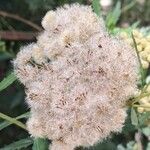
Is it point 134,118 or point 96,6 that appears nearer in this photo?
point 134,118

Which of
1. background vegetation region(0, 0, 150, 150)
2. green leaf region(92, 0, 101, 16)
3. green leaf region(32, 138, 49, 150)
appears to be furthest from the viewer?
background vegetation region(0, 0, 150, 150)

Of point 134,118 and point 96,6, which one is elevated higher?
point 96,6

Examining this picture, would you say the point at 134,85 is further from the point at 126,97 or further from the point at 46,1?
the point at 46,1

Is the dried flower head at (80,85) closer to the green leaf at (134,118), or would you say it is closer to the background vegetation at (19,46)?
the green leaf at (134,118)

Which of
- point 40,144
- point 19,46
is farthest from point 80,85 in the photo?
point 19,46

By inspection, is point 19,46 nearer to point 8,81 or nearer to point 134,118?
point 8,81

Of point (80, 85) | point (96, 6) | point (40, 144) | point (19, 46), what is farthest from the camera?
point (19, 46)

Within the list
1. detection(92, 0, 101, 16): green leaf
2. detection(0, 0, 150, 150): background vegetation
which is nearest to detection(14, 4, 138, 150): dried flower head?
detection(92, 0, 101, 16): green leaf

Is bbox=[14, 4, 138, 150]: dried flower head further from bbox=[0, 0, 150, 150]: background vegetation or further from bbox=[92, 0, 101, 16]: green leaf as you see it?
bbox=[0, 0, 150, 150]: background vegetation
